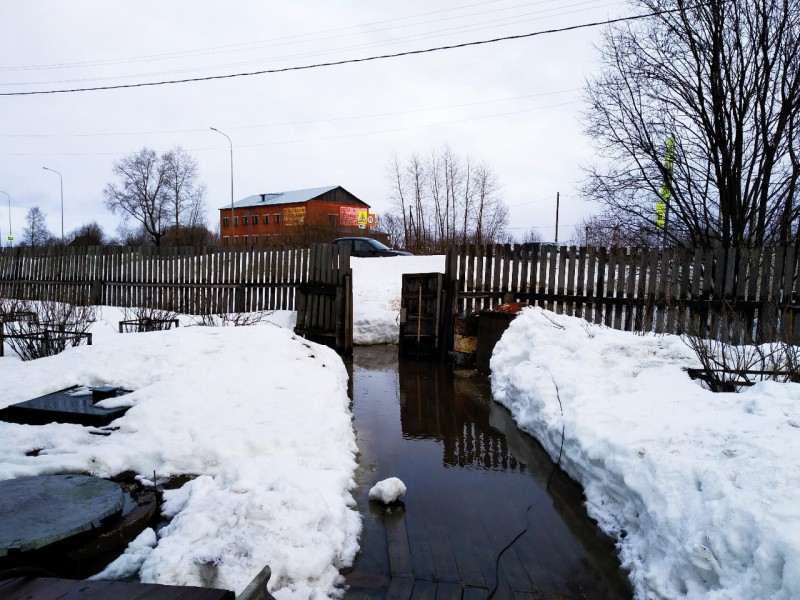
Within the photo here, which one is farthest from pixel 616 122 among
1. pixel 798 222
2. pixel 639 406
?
pixel 639 406

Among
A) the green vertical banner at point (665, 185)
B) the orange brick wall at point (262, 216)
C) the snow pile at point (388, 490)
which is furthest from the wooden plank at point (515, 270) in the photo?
the orange brick wall at point (262, 216)

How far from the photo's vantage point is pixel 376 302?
13570 mm

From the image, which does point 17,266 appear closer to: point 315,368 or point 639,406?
point 315,368

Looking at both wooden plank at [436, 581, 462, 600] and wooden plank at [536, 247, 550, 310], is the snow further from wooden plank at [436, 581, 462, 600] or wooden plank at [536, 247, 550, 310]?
wooden plank at [536, 247, 550, 310]

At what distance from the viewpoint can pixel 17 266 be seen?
1752cm

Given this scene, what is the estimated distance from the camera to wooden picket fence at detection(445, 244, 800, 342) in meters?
8.70

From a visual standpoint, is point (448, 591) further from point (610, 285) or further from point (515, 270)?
point (515, 270)

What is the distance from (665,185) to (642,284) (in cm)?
242

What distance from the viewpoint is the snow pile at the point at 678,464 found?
2.71 metres

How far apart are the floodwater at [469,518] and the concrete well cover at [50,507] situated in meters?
1.71

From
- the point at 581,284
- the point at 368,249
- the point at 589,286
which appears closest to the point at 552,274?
the point at 581,284

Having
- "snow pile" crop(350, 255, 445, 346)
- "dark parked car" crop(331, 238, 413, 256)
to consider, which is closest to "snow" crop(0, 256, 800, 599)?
"snow pile" crop(350, 255, 445, 346)

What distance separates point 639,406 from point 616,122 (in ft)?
27.2

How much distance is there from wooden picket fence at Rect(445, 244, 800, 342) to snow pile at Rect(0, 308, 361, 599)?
4.05 metres
